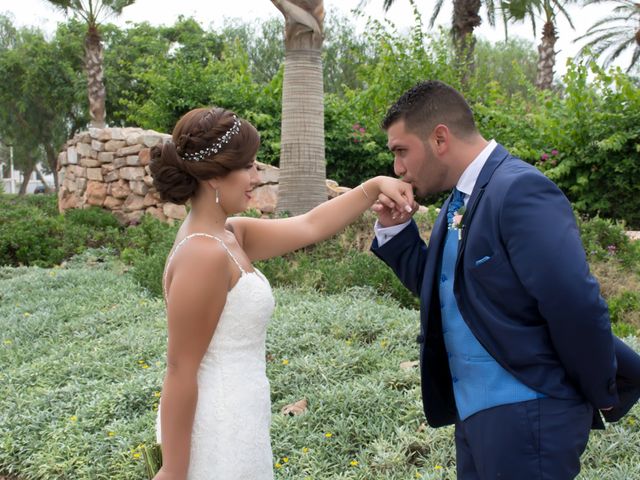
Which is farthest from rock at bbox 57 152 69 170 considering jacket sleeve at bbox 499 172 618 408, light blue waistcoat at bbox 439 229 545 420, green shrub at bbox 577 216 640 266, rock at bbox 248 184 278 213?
jacket sleeve at bbox 499 172 618 408

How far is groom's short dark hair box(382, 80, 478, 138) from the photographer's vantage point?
8.02ft

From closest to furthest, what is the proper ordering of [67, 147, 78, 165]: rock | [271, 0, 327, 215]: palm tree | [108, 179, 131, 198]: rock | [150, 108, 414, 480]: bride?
[150, 108, 414, 480]: bride → [271, 0, 327, 215]: palm tree → [108, 179, 131, 198]: rock → [67, 147, 78, 165]: rock

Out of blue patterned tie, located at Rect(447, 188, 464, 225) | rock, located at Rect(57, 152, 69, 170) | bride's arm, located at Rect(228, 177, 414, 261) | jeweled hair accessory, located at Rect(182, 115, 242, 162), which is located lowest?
rock, located at Rect(57, 152, 69, 170)

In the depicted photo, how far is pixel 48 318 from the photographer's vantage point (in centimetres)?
687

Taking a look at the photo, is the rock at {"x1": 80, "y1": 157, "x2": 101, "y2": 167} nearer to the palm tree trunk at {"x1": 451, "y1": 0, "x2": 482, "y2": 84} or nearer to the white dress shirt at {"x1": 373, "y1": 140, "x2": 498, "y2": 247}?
the palm tree trunk at {"x1": 451, "y1": 0, "x2": 482, "y2": 84}

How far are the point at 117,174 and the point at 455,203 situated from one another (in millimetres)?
12542

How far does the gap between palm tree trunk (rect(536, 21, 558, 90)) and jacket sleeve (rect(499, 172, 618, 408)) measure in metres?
21.9

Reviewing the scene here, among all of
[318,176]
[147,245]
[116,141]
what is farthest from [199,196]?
[116,141]

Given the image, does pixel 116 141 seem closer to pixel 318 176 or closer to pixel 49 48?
pixel 318 176

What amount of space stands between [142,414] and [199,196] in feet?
8.36

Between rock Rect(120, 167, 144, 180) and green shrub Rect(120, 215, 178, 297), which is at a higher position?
rock Rect(120, 167, 144, 180)

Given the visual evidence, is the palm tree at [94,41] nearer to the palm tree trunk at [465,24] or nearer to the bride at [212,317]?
the palm tree trunk at [465,24]

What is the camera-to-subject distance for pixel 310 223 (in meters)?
3.10

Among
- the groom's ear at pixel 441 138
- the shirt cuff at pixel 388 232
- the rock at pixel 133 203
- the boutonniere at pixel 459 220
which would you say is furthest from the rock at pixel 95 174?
the boutonniere at pixel 459 220
